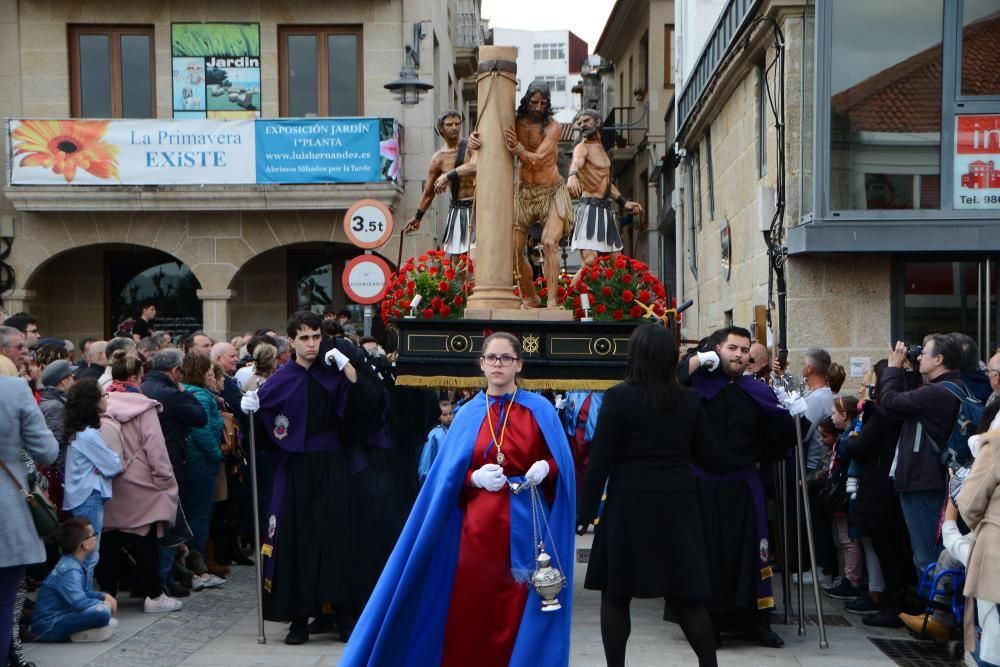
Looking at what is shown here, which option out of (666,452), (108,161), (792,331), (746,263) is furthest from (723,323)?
(666,452)

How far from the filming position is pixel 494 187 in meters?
9.75

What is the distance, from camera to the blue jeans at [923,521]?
8.35 metres

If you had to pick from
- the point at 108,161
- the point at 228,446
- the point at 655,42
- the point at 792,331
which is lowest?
the point at 228,446

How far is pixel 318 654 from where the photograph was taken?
7.98m

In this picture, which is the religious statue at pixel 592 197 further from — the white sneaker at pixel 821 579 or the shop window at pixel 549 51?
the shop window at pixel 549 51

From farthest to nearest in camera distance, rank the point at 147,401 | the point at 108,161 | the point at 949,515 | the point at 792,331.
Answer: the point at 108,161 < the point at 792,331 < the point at 147,401 < the point at 949,515

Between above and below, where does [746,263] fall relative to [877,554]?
above

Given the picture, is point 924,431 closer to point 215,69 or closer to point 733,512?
point 733,512

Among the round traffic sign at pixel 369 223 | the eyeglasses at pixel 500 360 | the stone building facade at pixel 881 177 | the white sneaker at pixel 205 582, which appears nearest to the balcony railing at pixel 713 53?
the stone building facade at pixel 881 177

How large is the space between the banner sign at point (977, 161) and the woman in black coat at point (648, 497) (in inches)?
288

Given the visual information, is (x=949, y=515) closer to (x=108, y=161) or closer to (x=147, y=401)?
(x=147, y=401)

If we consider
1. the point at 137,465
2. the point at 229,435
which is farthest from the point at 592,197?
the point at 137,465

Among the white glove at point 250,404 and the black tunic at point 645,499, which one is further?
the white glove at point 250,404

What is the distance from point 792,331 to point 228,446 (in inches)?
227
